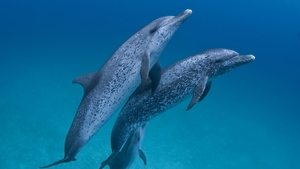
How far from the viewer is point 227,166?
55.4ft

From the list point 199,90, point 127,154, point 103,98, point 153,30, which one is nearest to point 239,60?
point 199,90

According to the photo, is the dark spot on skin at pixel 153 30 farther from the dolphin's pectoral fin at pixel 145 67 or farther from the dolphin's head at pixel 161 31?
the dolphin's pectoral fin at pixel 145 67

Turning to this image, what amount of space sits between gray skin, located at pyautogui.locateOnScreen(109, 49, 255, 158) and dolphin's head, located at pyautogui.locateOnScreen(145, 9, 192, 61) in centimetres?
51

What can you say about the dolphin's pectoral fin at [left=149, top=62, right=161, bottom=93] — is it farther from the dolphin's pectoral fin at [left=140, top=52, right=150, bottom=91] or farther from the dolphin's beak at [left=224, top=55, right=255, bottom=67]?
the dolphin's beak at [left=224, top=55, right=255, bottom=67]

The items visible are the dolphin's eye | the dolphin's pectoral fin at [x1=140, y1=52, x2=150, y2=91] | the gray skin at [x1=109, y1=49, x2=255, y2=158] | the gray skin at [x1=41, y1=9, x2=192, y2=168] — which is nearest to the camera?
the dolphin's pectoral fin at [x1=140, y1=52, x2=150, y2=91]

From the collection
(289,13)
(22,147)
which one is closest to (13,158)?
(22,147)

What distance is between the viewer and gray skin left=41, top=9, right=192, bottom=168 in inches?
288

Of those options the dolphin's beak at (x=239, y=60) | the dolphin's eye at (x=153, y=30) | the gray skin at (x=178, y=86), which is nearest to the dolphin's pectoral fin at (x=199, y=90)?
the gray skin at (x=178, y=86)

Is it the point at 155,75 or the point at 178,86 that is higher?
the point at 155,75

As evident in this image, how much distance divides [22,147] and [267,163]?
Result: 9620 mm

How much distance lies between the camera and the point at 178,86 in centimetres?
762

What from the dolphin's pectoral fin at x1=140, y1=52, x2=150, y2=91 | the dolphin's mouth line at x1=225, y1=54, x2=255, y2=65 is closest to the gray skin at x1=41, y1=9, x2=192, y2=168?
the dolphin's pectoral fin at x1=140, y1=52, x2=150, y2=91

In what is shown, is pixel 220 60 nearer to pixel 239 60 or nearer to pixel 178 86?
pixel 239 60

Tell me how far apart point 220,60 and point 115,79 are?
74.5 inches
